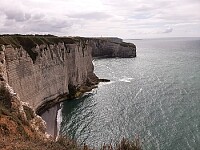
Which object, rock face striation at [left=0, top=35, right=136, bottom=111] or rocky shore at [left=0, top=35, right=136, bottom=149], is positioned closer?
rocky shore at [left=0, top=35, right=136, bottom=149]

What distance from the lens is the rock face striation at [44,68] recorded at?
161ft

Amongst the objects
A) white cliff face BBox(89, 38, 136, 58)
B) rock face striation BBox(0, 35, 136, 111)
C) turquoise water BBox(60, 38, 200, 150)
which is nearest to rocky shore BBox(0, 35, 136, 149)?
rock face striation BBox(0, 35, 136, 111)

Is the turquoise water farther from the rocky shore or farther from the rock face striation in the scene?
the rock face striation

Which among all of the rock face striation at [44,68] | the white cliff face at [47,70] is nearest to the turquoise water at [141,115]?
the rock face striation at [44,68]

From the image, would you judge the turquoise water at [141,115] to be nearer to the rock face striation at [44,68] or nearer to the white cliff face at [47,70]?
the rock face striation at [44,68]

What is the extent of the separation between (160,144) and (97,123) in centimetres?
1363

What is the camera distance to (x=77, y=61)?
81.9 meters

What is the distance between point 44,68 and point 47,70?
1.43 meters

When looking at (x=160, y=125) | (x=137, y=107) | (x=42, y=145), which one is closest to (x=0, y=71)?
(x=42, y=145)

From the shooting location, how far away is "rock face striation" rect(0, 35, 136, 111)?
161 feet

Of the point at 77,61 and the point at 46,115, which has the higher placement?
the point at 77,61

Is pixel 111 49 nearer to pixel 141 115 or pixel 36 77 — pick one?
pixel 36 77

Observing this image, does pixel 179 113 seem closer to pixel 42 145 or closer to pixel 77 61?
pixel 77 61

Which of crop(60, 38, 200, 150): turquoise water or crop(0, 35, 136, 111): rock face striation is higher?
crop(0, 35, 136, 111): rock face striation
